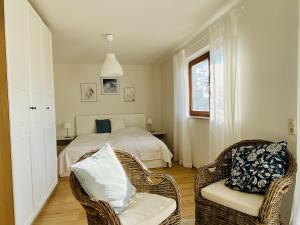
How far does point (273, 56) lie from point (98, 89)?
4298mm

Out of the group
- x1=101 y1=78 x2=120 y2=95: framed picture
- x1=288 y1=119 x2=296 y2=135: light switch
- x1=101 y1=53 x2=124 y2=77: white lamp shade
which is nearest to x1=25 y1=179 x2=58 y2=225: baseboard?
x1=101 y1=53 x2=124 y2=77: white lamp shade

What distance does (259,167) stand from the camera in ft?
5.43

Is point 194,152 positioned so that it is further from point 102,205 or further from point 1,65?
point 1,65

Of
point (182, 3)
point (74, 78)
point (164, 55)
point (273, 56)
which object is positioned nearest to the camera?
point (273, 56)

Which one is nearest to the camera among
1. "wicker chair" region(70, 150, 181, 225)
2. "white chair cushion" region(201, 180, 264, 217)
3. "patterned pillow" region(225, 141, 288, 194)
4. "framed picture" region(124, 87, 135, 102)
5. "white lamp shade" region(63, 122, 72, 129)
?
"wicker chair" region(70, 150, 181, 225)

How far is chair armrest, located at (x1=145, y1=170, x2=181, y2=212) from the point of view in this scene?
1.66 meters

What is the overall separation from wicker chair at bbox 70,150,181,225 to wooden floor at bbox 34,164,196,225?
741mm

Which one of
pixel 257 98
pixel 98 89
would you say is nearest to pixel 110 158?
pixel 257 98

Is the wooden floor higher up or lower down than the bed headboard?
lower down

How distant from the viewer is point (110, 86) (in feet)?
18.2

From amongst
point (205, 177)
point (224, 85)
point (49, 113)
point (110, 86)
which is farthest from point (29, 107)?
point (110, 86)

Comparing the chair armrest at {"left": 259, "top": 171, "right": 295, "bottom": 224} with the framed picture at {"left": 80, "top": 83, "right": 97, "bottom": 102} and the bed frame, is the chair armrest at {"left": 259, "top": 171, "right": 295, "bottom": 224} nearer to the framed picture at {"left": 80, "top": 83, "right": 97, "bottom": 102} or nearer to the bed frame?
the bed frame

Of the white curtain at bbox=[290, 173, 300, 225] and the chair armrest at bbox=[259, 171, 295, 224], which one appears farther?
the white curtain at bbox=[290, 173, 300, 225]

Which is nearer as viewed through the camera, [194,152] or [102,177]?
[102,177]
